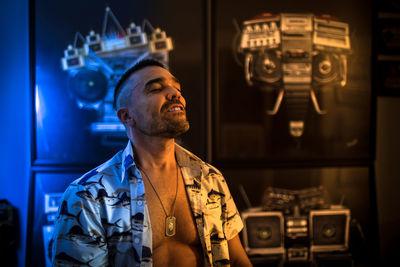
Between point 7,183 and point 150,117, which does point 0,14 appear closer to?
point 7,183

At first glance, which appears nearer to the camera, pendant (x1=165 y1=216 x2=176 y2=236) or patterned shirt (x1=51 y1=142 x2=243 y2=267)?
patterned shirt (x1=51 y1=142 x2=243 y2=267)

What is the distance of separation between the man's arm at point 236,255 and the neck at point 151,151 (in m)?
0.48

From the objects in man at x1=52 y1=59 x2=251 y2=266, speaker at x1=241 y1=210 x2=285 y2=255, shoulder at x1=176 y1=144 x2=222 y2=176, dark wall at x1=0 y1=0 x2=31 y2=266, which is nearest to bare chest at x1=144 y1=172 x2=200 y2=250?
man at x1=52 y1=59 x2=251 y2=266

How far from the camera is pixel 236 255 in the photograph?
1.28 m

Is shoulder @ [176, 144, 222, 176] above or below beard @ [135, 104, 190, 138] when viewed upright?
below

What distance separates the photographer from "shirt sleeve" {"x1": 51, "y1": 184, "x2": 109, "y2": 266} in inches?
39.0

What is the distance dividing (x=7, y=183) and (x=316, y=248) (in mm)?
2154

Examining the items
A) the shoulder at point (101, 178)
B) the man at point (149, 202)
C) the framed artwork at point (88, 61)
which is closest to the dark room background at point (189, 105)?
the framed artwork at point (88, 61)

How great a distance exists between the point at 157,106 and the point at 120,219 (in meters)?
0.48

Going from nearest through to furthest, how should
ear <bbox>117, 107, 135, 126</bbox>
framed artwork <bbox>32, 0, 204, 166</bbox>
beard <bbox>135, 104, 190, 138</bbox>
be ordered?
beard <bbox>135, 104, 190, 138</bbox>, ear <bbox>117, 107, 135, 126</bbox>, framed artwork <bbox>32, 0, 204, 166</bbox>

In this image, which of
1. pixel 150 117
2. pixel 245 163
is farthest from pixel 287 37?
pixel 150 117

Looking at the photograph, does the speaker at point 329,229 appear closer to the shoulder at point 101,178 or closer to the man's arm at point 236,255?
the man's arm at point 236,255

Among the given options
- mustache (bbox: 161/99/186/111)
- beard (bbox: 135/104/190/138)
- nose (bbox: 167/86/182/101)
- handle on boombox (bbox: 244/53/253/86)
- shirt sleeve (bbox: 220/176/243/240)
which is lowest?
shirt sleeve (bbox: 220/176/243/240)

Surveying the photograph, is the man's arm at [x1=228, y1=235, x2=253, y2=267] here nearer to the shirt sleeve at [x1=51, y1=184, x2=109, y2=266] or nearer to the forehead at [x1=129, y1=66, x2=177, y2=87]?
the shirt sleeve at [x1=51, y1=184, x2=109, y2=266]
